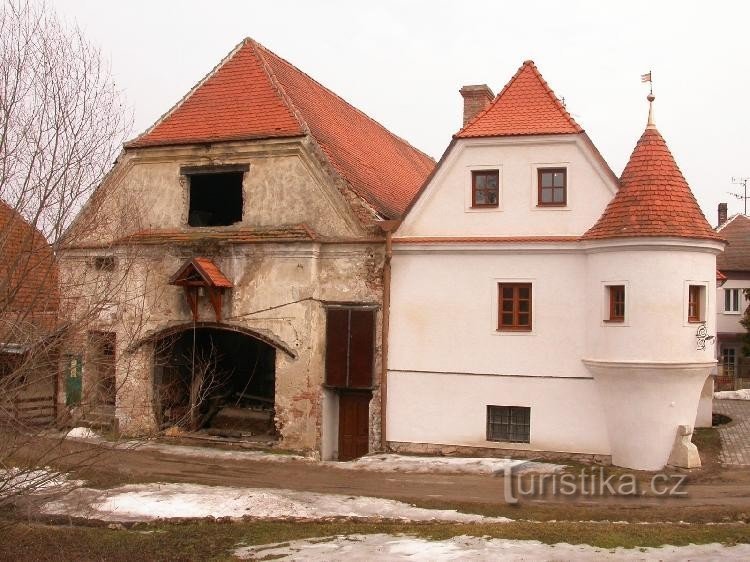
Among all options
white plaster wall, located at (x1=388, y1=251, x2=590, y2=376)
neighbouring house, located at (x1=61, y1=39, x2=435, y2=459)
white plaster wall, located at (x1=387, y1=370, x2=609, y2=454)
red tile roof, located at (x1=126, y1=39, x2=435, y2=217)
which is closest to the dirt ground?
white plaster wall, located at (x1=387, y1=370, x2=609, y2=454)

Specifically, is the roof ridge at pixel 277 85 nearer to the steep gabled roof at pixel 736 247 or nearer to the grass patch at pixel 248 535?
the grass patch at pixel 248 535

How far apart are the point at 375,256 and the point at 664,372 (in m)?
6.89

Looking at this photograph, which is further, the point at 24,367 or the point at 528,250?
the point at 528,250

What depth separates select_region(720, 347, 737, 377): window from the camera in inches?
1651

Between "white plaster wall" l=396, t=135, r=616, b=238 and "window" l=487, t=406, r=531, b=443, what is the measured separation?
13.1 ft

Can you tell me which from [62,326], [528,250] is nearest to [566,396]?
[528,250]

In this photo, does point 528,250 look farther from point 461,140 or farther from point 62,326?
point 62,326

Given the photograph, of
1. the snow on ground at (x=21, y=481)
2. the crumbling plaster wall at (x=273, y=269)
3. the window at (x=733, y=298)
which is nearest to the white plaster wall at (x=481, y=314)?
the crumbling plaster wall at (x=273, y=269)

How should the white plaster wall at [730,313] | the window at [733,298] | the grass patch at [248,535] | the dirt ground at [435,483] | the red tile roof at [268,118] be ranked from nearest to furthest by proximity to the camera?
the grass patch at [248,535] < the dirt ground at [435,483] < the red tile roof at [268,118] < the white plaster wall at [730,313] < the window at [733,298]

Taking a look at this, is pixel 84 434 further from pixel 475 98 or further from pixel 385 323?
pixel 475 98

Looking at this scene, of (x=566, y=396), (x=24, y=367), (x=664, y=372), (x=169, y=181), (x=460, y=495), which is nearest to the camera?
(x=24, y=367)

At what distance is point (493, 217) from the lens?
1809cm

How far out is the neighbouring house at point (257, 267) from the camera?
61.7 feet

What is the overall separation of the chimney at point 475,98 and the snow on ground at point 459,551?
15.9 m
